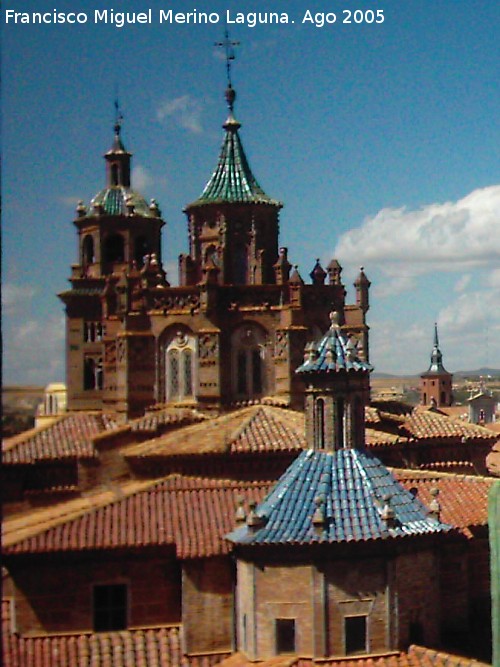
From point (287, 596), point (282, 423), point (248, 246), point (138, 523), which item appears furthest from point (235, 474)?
point (248, 246)

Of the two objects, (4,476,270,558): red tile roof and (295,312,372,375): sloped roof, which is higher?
(295,312,372,375): sloped roof

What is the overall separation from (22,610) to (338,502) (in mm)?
6767

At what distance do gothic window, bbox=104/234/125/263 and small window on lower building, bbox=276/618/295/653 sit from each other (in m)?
24.5

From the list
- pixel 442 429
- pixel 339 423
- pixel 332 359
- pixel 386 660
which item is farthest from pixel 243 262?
pixel 386 660

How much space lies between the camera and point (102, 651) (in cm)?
2028

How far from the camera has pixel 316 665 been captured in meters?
19.1

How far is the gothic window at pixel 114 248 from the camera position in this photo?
4175 cm

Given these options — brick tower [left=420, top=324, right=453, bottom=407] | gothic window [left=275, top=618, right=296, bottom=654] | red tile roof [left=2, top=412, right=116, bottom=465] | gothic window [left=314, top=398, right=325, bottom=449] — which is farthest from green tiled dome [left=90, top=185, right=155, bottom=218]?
brick tower [left=420, top=324, right=453, bottom=407]

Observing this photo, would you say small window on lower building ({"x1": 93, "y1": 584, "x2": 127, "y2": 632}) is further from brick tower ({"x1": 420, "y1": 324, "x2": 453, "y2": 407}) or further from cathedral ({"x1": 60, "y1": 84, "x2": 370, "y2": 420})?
brick tower ({"x1": 420, "y1": 324, "x2": 453, "y2": 407})

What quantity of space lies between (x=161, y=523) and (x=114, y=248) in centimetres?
2189

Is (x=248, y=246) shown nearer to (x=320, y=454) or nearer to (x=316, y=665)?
(x=320, y=454)

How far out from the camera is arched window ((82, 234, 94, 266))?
42094 mm

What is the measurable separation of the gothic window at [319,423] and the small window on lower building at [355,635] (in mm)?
3737

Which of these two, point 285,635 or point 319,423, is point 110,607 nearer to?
point 285,635
